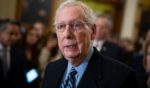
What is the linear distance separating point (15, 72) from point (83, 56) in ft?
7.07

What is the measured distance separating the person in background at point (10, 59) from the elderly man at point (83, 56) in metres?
1.95

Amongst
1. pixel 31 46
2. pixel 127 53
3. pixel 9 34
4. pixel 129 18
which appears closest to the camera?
pixel 9 34

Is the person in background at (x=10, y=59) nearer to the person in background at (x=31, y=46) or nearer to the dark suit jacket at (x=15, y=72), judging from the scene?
the dark suit jacket at (x=15, y=72)

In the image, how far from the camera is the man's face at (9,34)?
4230mm

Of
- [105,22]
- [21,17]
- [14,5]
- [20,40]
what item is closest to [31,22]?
[21,17]

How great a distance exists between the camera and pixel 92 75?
2275 millimetres

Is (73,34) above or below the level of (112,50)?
above

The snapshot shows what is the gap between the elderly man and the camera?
2201mm

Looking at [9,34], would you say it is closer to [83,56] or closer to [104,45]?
[104,45]

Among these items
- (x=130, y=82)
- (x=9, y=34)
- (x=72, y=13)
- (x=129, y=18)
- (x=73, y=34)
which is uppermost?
(x=72, y=13)

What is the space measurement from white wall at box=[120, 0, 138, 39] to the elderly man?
864 cm

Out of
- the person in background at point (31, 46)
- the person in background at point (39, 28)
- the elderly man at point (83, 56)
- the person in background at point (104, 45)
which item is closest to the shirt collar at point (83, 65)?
the elderly man at point (83, 56)

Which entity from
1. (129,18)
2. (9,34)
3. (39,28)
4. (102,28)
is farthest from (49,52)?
(129,18)

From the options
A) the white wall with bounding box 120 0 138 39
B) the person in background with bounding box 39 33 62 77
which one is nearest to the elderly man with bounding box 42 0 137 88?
the person in background with bounding box 39 33 62 77
